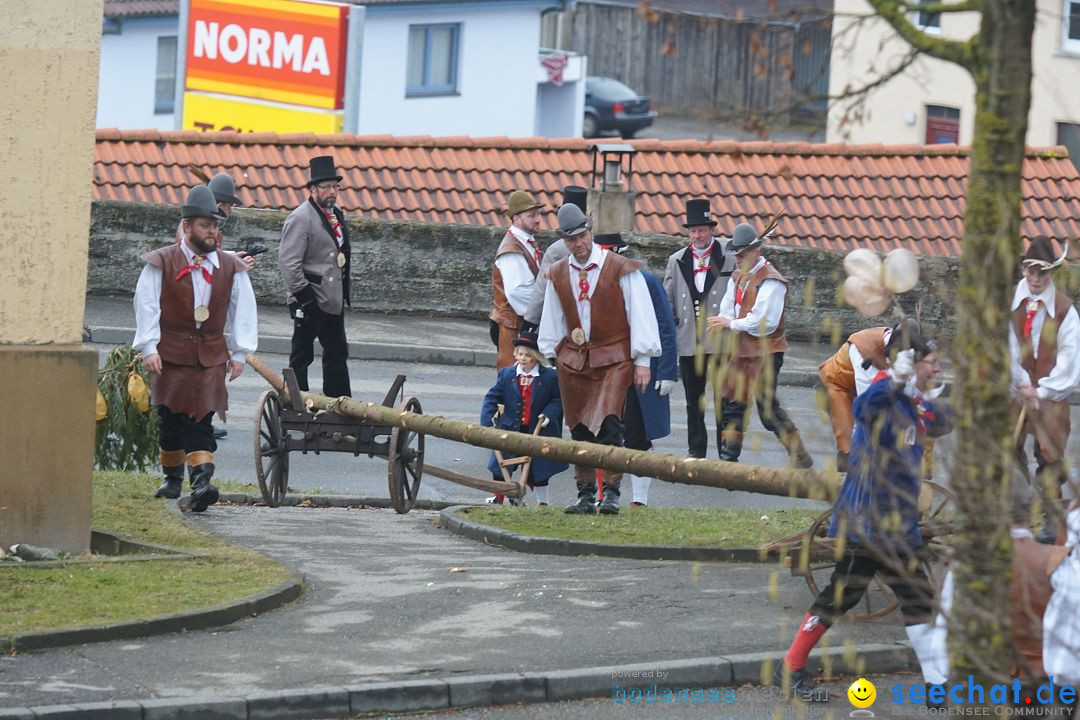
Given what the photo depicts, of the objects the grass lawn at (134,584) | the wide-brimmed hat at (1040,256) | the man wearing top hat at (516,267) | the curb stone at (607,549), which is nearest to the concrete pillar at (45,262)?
the grass lawn at (134,584)

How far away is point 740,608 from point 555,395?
356 cm

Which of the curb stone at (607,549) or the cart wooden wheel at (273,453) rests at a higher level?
the cart wooden wheel at (273,453)

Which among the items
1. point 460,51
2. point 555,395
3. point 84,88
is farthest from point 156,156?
point 460,51

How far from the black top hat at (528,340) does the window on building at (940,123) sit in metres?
28.1

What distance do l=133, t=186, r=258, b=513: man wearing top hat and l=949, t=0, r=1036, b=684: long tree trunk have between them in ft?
22.9

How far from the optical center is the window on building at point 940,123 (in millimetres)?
38594

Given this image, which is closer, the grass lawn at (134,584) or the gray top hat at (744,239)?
the grass lawn at (134,584)

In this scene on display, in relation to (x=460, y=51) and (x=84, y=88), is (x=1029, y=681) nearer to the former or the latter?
(x=84, y=88)

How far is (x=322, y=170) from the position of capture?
13617 millimetres

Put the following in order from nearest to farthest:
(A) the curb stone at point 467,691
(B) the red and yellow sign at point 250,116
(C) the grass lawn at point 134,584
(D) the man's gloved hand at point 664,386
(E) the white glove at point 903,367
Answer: (E) the white glove at point 903,367, (A) the curb stone at point 467,691, (C) the grass lawn at point 134,584, (D) the man's gloved hand at point 664,386, (B) the red and yellow sign at point 250,116

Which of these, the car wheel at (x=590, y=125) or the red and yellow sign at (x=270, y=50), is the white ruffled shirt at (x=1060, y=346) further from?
the car wheel at (x=590, y=125)

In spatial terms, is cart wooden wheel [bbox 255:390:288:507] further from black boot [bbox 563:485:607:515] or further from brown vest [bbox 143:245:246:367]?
black boot [bbox 563:485:607:515]

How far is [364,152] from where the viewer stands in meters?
21.9

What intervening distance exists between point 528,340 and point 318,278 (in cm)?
257
